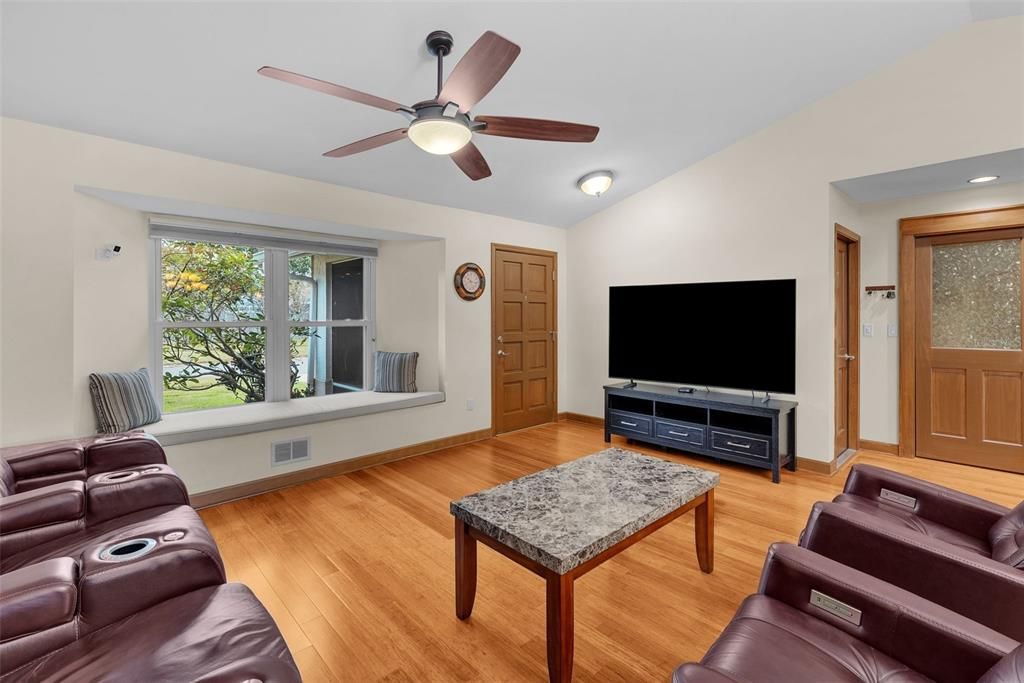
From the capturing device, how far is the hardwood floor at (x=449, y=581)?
5.74 ft

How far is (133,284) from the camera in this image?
3291mm

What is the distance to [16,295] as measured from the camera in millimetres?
2473

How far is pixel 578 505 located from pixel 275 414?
2729 millimetres

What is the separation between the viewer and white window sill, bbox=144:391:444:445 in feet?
10.1

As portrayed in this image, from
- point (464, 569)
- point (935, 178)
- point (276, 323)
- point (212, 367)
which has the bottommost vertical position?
point (464, 569)

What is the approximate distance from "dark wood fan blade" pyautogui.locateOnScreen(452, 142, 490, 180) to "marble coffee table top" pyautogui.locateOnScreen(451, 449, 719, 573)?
162cm

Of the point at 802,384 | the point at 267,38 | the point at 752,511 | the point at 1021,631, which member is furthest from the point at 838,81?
the point at 267,38

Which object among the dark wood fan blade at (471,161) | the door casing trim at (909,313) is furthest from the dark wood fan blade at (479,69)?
the door casing trim at (909,313)

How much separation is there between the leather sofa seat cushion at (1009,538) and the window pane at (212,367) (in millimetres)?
4659

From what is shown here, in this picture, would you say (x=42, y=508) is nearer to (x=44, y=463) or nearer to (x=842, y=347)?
(x=44, y=463)

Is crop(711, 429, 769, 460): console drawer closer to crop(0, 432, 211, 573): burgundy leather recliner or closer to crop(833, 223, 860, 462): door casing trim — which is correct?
crop(833, 223, 860, 462): door casing trim

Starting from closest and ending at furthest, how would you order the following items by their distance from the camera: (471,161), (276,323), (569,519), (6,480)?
(569,519), (6,480), (471,161), (276,323)

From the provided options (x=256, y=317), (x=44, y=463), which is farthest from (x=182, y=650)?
(x=256, y=317)

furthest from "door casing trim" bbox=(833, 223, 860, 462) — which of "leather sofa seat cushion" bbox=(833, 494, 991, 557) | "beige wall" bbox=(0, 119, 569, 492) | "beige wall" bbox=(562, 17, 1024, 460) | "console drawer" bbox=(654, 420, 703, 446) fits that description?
"beige wall" bbox=(0, 119, 569, 492)
